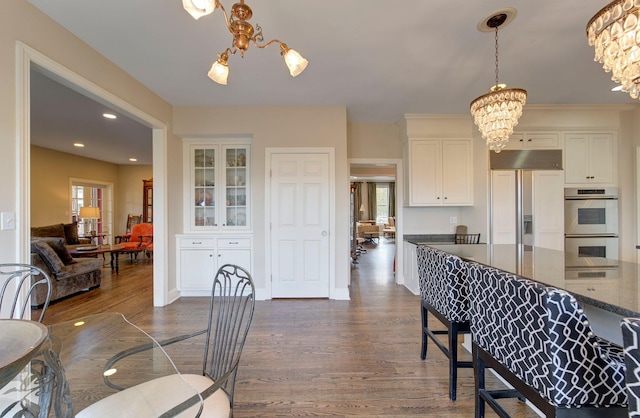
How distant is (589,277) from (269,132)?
3475mm

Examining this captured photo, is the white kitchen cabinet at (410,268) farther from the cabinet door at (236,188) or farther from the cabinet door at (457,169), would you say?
the cabinet door at (236,188)

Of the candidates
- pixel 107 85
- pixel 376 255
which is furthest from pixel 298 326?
pixel 376 255

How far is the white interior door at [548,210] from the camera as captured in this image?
3666 millimetres

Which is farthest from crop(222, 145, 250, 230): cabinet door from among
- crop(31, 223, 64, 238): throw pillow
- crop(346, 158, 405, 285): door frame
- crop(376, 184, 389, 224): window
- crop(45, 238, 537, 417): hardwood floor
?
crop(376, 184, 389, 224): window

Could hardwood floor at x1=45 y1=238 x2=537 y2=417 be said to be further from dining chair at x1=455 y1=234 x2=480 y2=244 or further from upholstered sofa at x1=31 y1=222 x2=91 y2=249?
upholstered sofa at x1=31 y1=222 x2=91 y2=249

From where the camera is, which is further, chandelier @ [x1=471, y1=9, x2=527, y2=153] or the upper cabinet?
the upper cabinet

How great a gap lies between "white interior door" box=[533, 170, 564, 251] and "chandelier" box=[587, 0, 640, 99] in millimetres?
2694

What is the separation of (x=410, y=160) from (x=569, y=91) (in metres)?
2.00

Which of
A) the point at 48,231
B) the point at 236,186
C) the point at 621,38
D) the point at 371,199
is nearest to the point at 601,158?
the point at 621,38

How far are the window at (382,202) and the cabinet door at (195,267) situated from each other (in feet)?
32.5

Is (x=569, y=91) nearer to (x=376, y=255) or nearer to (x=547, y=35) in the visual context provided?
(x=547, y=35)

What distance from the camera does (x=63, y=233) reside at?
592 cm

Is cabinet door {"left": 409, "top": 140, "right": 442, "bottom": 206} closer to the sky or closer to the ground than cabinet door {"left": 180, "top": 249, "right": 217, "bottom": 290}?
closer to the sky

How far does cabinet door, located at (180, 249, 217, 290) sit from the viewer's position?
150 inches
